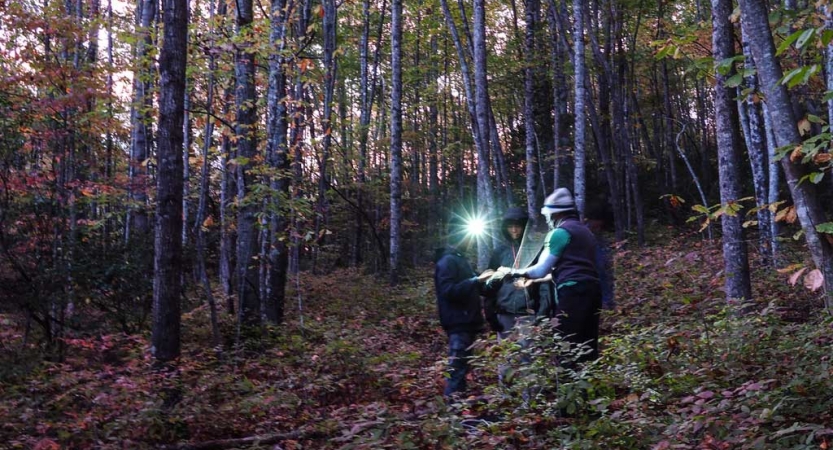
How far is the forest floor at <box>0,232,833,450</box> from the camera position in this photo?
14.0 feet

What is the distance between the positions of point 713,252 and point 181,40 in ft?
42.7

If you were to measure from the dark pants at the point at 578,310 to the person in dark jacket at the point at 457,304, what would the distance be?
1.16 meters

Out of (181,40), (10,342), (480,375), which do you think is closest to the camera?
(181,40)

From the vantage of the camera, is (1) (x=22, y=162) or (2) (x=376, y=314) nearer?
(1) (x=22, y=162)

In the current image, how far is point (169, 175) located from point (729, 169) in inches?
271

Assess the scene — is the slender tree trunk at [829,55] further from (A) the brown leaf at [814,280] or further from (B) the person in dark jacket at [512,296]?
(B) the person in dark jacket at [512,296]

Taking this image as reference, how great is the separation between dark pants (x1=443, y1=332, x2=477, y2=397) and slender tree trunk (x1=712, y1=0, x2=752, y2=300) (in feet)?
12.1

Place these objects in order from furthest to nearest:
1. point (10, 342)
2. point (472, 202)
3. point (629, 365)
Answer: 1. point (472, 202)
2. point (10, 342)
3. point (629, 365)

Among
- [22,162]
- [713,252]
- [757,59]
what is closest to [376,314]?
[22,162]

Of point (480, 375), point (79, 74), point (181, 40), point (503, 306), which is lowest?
point (480, 375)

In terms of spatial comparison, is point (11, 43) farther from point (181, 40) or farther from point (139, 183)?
point (181, 40)

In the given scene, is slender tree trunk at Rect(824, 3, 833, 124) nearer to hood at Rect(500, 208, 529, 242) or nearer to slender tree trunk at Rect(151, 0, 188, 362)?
hood at Rect(500, 208, 529, 242)

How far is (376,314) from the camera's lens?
13.4 m

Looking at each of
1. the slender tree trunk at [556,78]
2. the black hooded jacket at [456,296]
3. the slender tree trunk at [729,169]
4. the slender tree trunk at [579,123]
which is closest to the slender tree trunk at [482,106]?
the slender tree trunk at [579,123]
